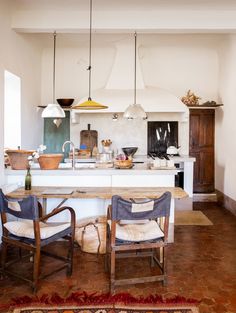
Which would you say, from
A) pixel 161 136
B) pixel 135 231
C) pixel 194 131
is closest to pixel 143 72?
pixel 161 136

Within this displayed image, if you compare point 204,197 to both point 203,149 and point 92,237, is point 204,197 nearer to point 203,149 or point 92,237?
point 203,149

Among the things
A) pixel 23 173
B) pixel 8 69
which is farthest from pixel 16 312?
pixel 8 69

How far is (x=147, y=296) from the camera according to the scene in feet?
9.46

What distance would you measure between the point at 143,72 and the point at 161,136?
1408 millimetres

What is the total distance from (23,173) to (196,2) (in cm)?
308

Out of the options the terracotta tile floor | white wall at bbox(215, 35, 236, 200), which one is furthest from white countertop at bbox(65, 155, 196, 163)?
the terracotta tile floor

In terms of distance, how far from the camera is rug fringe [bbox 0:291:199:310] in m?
2.76

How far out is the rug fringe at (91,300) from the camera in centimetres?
276

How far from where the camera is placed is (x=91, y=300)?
2807 millimetres

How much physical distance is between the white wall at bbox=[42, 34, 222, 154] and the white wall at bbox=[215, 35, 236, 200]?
39 cm

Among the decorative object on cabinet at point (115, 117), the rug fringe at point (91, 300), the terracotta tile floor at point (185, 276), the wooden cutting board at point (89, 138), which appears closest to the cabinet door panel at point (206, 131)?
the decorative object on cabinet at point (115, 117)

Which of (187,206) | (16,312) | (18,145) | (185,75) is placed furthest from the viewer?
(185,75)

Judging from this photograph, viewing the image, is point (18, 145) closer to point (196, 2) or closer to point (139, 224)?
point (139, 224)

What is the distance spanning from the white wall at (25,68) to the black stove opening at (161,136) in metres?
2.34
